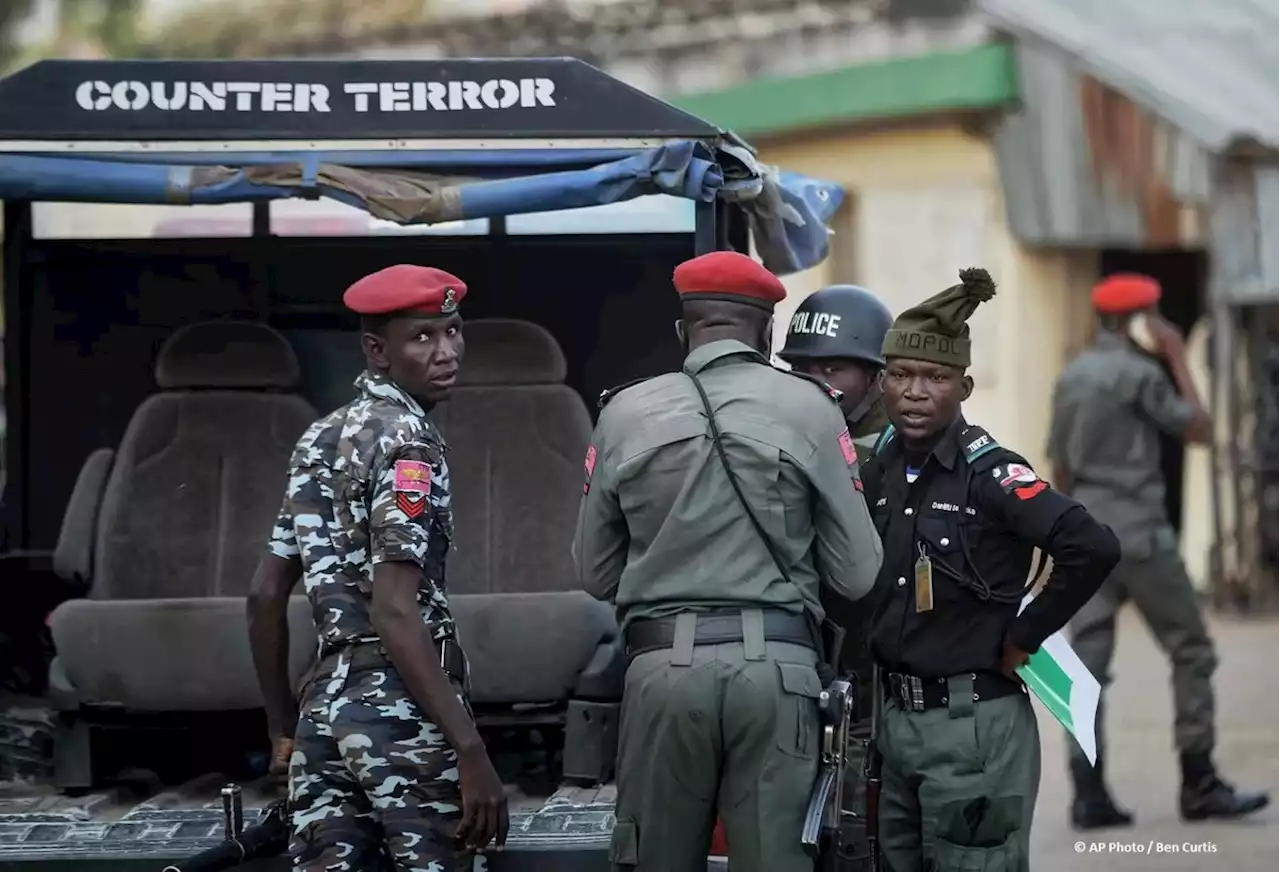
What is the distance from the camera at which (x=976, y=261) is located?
45.0ft

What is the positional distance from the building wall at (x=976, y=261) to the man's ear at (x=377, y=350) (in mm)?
8798

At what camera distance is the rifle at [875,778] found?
16.1 feet

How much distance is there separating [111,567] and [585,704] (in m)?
1.49

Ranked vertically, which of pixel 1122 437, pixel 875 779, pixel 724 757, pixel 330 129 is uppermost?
pixel 330 129

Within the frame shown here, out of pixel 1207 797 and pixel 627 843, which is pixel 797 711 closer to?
pixel 627 843

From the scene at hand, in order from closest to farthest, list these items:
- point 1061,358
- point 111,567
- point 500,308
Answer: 1. point 111,567
2. point 500,308
3. point 1061,358

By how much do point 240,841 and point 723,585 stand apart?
1217 millimetres

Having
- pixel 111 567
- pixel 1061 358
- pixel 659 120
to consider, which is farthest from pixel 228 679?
pixel 1061 358

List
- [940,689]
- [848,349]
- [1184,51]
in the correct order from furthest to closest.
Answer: [1184,51] → [848,349] → [940,689]

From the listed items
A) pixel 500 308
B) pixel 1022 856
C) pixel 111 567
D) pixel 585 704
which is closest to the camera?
pixel 1022 856

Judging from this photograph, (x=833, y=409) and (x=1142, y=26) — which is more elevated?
(x=1142, y=26)

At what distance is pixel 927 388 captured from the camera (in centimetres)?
489

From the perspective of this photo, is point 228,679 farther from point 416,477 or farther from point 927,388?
point 927,388

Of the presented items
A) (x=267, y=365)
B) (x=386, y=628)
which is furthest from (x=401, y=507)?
(x=267, y=365)
